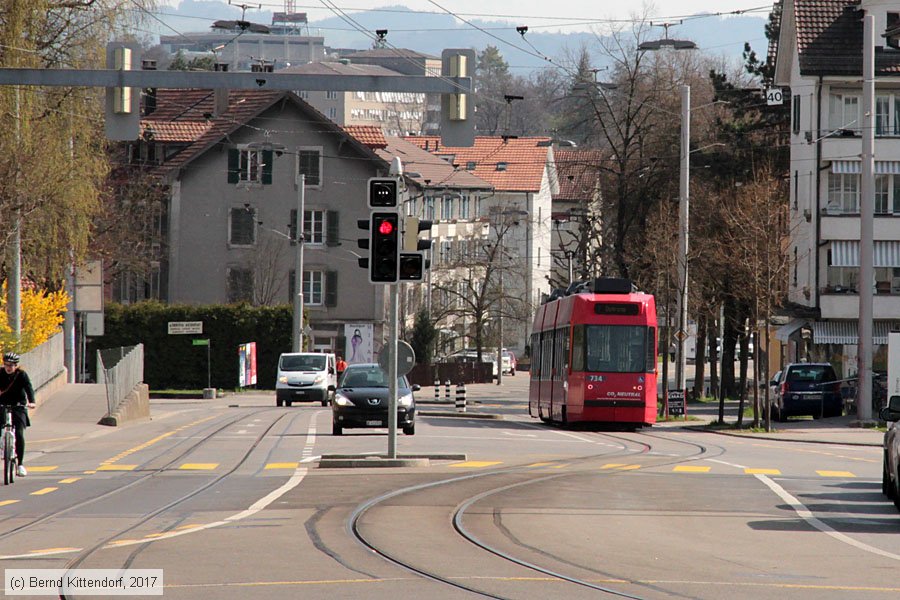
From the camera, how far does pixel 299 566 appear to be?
1166 centimetres

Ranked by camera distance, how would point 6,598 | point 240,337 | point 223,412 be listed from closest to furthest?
point 6,598 < point 223,412 < point 240,337

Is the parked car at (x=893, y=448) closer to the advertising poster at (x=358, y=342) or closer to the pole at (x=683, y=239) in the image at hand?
the pole at (x=683, y=239)

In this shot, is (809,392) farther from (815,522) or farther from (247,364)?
(815,522)

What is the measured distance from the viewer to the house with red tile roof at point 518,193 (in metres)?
105

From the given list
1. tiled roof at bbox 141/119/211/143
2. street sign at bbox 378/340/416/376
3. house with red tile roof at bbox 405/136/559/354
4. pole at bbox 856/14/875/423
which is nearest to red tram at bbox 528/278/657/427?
pole at bbox 856/14/875/423

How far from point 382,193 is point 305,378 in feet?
105

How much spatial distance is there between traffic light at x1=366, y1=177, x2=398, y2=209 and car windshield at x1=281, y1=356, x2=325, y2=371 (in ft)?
106

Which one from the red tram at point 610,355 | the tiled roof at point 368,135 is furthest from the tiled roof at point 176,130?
the red tram at point 610,355

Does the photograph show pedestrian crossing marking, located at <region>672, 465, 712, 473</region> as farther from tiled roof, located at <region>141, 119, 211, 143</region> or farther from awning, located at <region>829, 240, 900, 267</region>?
tiled roof, located at <region>141, 119, 211, 143</region>

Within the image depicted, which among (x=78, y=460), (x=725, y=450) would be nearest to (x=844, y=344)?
(x=725, y=450)

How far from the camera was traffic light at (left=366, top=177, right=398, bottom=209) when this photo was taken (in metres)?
22.2

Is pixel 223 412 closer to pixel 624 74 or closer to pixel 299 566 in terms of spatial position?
pixel 624 74

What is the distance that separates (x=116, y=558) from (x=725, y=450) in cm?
1910

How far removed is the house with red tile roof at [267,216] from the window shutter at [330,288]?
50 mm
